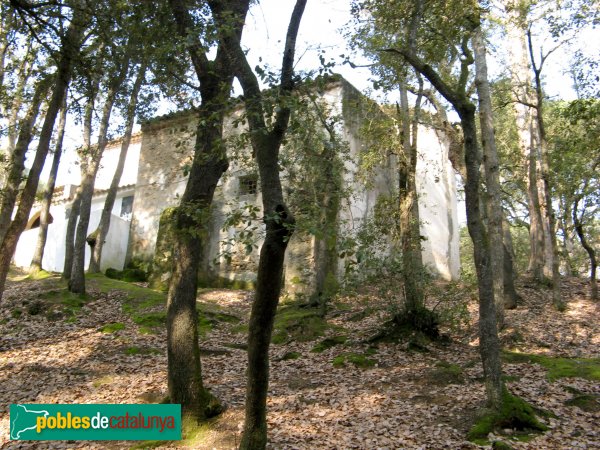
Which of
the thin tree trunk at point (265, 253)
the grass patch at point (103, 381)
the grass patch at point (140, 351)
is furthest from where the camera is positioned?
the grass patch at point (140, 351)

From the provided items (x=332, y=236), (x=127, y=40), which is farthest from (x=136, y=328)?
(x=332, y=236)

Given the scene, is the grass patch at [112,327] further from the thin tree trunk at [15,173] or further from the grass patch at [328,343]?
the grass patch at [328,343]

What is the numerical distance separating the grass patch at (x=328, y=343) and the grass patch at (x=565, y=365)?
10.9 feet

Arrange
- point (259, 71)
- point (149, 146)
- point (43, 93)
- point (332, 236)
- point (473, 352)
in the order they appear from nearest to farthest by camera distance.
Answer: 1. point (332, 236)
2. point (259, 71)
3. point (473, 352)
4. point (43, 93)
5. point (149, 146)

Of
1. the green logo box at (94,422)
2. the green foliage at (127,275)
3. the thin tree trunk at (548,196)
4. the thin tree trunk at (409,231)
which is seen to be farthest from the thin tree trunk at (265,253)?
the green foliage at (127,275)

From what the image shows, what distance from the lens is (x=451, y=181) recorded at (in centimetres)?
2447

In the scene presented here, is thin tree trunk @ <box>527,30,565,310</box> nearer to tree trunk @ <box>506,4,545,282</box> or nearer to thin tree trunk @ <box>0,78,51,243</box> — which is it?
tree trunk @ <box>506,4,545,282</box>

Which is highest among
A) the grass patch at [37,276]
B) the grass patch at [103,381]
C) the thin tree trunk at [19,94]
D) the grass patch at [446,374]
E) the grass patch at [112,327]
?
the thin tree trunk at [19,94]

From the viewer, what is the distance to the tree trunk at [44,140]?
30.1 ft

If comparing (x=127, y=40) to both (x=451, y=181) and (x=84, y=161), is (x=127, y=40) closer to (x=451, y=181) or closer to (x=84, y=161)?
(x=84, y=161)

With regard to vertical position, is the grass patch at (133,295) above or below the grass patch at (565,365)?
above

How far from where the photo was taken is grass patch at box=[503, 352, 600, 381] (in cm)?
810

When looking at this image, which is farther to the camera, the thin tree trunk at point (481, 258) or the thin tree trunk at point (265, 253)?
the thin tree trunk at point (481, 258)

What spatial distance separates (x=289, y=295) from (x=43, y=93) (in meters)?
8.56
